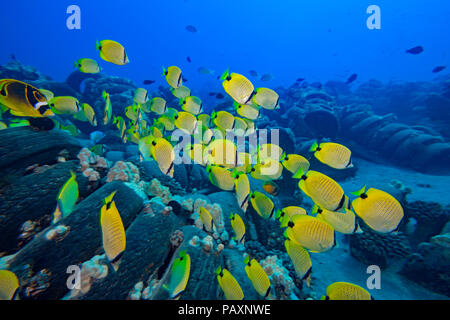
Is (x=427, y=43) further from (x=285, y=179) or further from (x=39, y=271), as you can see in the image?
(x=39, y=271)

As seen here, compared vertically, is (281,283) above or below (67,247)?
below

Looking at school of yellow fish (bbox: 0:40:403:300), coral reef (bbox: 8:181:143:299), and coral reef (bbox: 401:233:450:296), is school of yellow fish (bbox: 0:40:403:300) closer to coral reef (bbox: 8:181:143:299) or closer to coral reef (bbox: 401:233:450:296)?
coral reef (bbox: 8:181:143:299)

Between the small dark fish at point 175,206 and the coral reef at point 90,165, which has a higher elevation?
the coral reef at point 90,165

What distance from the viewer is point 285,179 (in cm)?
773

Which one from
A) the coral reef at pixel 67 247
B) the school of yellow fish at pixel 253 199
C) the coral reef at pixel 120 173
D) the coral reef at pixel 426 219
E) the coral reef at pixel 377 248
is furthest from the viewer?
the coral reef at pixel 426 219

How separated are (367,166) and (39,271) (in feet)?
41.6

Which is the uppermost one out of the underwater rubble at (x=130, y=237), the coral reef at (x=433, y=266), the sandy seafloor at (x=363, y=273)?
the underwater rubble at (x=130, y=237)

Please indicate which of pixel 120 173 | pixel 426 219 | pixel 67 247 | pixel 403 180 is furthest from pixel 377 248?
pixel 403 180

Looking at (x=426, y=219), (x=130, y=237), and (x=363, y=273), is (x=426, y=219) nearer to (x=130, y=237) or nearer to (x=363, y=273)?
(x=363, y=273)

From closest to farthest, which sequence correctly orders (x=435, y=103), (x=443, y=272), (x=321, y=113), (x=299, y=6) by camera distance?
(x=443, y=272)
(x=321, y=113)
(x=435, y=103)
(x=299, y=6)

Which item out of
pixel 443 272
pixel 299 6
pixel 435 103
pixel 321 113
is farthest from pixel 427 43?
pixel 443 272

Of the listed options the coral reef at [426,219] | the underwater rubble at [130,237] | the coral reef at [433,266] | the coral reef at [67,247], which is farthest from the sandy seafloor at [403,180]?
the coral reef at [67,247]

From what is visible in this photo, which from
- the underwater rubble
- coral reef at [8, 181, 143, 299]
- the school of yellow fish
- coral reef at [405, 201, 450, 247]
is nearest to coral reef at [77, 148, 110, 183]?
the underwater rubble

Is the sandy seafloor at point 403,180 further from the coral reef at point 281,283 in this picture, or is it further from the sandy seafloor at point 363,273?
the coral reef at point 281,283
